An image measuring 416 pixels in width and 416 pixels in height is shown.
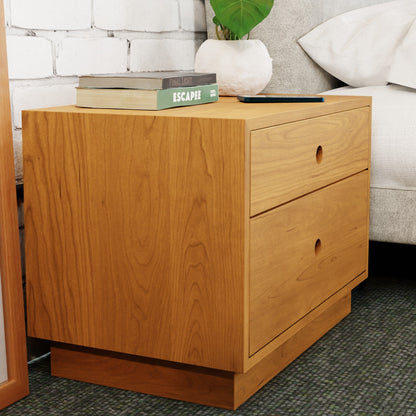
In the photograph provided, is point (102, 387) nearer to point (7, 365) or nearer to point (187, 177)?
point (7, 365)

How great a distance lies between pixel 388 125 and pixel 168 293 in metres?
0.75

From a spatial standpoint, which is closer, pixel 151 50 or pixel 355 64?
pixel 151 50

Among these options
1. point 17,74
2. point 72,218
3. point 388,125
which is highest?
point 17,74

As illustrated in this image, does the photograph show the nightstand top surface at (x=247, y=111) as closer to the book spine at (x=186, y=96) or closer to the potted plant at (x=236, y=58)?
the book spine at (x=186, y=96)

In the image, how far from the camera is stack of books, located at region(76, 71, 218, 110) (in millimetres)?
1210

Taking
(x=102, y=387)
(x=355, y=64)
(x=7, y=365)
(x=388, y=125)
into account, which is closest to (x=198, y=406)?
(x=102, y=387)

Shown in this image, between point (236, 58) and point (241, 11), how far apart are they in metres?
0.11

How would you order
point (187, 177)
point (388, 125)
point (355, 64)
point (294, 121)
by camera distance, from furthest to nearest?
point (355, 64), point (388, 125), point (294, 121), point (187, 177)

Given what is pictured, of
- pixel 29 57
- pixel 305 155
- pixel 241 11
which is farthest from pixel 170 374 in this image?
pixel 241 11

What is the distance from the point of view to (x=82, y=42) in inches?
58.6

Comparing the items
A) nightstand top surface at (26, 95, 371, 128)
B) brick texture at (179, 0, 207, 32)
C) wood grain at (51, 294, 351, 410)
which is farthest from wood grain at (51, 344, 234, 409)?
brick texture at (179, 0, 207, 32)

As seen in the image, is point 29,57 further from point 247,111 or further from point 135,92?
point 247,111

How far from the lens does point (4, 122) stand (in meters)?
1.18

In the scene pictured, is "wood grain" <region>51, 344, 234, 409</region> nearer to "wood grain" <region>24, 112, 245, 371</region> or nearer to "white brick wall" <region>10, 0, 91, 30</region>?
"wood grain" <region>24, 112, 245, 371</region>
